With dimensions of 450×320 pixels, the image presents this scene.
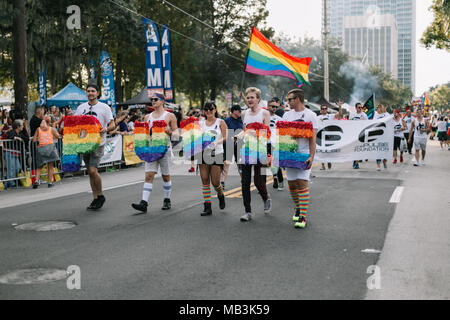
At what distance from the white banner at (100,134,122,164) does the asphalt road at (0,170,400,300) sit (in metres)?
6.58

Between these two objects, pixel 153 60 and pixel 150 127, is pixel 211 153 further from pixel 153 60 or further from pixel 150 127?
pixel 153 60

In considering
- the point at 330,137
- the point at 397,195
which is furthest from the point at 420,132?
the point at 397,195

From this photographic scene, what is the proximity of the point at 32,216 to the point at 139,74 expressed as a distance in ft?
104

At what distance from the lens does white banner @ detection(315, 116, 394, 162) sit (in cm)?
1580

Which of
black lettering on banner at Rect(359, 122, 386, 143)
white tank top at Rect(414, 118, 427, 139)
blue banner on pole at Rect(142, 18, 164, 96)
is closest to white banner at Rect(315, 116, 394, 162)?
black lettering on banner at Rect(359, 122, 386, 143)

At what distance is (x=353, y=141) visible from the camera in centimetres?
1588

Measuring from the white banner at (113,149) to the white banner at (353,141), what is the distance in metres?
6.38

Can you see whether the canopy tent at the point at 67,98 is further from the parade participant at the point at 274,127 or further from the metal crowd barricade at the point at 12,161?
the parade participant at the point at 274,127

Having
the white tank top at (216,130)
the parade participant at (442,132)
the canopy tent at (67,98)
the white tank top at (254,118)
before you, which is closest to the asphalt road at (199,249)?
the white tank top at (216,130)

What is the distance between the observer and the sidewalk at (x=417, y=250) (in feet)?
15.1

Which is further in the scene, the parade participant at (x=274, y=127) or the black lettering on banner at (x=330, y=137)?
the black lettering on banner at (x=330, y=137)

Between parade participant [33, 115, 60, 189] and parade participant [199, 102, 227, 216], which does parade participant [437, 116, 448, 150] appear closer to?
parade participant [33, 115, 60, 189]
